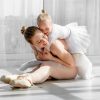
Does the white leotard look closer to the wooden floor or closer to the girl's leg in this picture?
the girl's leg

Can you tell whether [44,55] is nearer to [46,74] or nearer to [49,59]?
[49,59]

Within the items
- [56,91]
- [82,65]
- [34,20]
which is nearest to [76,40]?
[82,65]

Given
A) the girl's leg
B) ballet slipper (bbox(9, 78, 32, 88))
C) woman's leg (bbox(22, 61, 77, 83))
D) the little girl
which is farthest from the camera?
the girl's leg

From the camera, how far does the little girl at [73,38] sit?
207 centimetres

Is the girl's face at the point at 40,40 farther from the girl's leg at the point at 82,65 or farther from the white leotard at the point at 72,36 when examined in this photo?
the girl's leg at the point at 82,65

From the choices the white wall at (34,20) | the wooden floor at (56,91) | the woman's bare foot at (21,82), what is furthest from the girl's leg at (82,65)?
the white wall at (34,20)

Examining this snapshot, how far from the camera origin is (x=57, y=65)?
6.92ft

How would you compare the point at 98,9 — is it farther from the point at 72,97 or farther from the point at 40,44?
the point at 72,97

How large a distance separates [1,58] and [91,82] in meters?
1.18

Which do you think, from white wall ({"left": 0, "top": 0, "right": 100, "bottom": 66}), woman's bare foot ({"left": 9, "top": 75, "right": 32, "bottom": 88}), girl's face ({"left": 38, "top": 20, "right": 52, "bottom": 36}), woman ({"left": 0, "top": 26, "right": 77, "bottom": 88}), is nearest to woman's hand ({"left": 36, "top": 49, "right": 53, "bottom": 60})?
woman ({"left": 0, "top": 26, "right": 77, "bottom": 88})

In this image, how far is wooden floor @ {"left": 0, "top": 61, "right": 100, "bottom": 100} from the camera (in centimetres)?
162

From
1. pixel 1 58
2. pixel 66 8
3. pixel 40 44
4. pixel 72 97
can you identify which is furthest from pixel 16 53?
pixel 72 97

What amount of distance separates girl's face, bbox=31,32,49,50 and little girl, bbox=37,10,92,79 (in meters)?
0.06

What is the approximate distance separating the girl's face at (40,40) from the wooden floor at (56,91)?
0.23 meters
